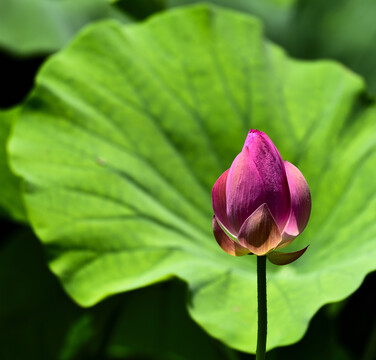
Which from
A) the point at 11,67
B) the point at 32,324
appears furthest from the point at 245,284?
the point at 11,67

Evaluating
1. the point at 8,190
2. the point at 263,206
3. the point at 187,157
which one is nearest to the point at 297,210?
the point at 263,206

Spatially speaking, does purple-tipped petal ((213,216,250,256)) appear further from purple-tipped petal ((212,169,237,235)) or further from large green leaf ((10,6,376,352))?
large green leaf ((10,6,376,352))

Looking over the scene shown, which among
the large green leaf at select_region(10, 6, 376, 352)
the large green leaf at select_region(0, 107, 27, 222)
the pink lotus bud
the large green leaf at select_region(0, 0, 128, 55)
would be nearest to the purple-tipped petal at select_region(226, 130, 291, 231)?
the pink lotus bud

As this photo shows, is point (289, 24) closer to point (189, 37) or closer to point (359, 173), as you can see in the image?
point (189, 37)

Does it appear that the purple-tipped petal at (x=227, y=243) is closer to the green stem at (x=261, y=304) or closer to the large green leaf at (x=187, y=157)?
the green stem at (x=261, y=304)

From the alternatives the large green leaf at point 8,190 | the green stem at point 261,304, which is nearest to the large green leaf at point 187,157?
the large green leaf at point 8,190
